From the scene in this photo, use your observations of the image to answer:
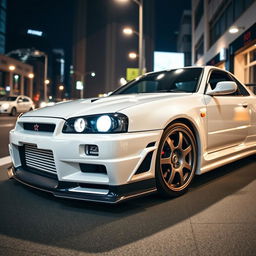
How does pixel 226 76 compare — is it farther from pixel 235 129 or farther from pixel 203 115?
pixel 203 115

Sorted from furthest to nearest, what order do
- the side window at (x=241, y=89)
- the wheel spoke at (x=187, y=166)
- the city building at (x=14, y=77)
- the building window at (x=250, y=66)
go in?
the city building at (x=14, y=77)
the building window at (x=250, y=66)
the side window at (x=241, y=89)
the wheel spoke at (x=187, y=166)

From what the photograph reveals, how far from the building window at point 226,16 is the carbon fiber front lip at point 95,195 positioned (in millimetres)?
13368

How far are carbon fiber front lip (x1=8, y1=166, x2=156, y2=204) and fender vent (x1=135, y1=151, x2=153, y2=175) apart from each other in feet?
0.31

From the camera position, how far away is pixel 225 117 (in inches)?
150

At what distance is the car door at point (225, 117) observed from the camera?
11.7ft

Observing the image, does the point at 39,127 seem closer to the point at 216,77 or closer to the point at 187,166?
the point at 187,166

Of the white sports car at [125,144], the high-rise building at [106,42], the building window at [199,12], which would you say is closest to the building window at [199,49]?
the building window at [199,12]

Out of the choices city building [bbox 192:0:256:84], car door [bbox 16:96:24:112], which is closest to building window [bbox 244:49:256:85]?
city building [bbox 192:0:256:84]

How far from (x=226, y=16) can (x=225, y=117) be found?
54.3 ft

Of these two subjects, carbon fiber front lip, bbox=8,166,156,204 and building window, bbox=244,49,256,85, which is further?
building window, bbox=244,49,256,85

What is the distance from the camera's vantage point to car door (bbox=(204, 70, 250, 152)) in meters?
3.58

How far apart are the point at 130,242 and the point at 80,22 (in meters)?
72.8

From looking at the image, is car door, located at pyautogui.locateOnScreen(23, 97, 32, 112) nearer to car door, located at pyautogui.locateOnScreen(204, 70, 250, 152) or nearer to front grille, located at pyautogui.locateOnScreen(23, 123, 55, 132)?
car door, located at pyautogui.locateOnScreen(204, 70, 250, 152)

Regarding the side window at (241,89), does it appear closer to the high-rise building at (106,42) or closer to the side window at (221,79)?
the side window at (221,79)
